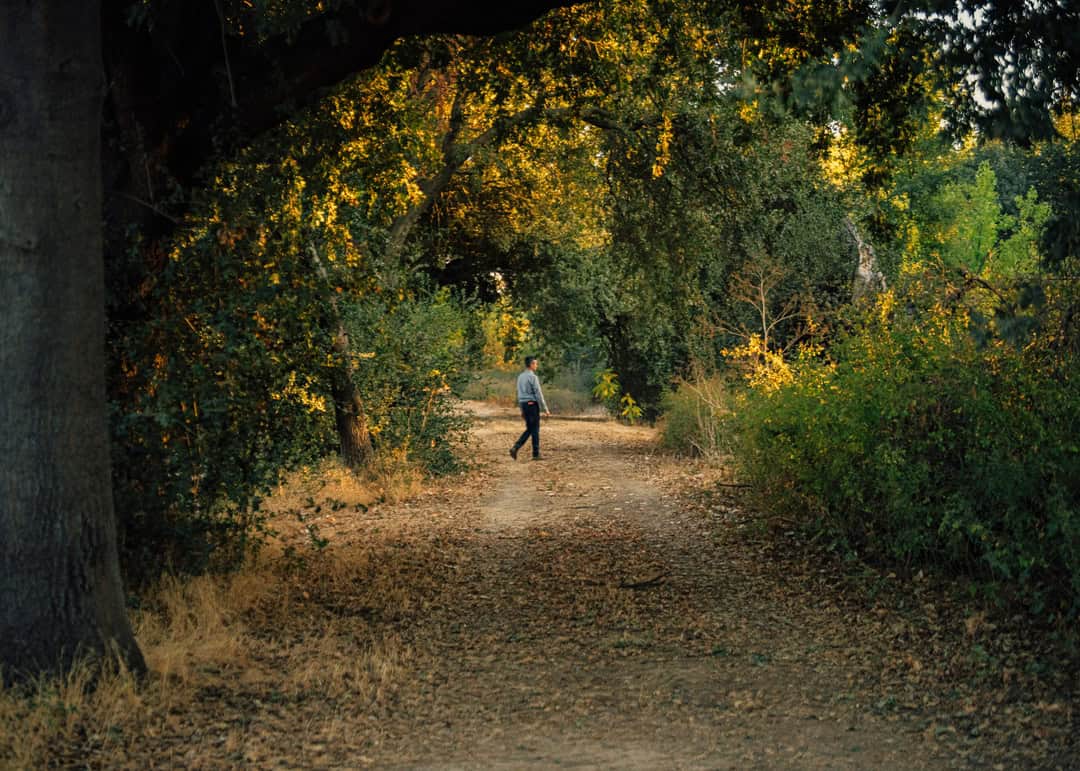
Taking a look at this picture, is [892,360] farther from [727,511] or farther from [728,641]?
[727,511]

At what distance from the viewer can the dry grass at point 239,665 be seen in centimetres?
525

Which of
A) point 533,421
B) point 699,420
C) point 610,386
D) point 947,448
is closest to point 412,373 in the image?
point 533,421

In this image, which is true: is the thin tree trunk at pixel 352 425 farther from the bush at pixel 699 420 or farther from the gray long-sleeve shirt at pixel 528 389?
the bush at pixel 699 420

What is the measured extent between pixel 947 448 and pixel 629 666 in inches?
116

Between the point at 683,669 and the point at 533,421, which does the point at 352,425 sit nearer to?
the point at 533,421

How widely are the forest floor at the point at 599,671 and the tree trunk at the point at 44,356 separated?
725 mm

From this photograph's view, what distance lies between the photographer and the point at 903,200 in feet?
123

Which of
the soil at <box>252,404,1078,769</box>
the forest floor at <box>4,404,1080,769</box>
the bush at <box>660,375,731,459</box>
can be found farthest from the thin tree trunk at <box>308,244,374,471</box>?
the bush at <box>660,375,731,459</box>

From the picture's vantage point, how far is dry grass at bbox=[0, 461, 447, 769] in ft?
17.2

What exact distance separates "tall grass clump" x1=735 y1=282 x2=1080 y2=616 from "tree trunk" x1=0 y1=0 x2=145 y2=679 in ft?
15.7

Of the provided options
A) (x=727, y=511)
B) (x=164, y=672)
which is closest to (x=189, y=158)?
(x=164, y=672)

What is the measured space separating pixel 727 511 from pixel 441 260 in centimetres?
1086

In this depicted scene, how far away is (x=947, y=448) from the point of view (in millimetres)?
7613

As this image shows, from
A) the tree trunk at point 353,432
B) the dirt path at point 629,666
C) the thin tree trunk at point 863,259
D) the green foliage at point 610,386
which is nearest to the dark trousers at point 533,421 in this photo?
the tree trunk at point 353,432
